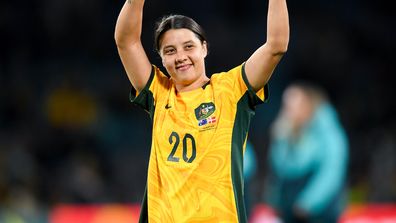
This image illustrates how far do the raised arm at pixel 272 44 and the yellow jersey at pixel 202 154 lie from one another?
0.22 feet

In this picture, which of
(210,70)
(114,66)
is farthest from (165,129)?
(114,66)

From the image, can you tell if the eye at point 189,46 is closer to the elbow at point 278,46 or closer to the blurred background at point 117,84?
the elbow at point 278,46

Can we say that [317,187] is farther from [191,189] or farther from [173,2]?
[173,2]

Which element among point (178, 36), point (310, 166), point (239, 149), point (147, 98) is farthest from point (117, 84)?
point (239, 149)

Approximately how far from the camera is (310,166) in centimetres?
680

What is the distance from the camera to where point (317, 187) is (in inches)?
266

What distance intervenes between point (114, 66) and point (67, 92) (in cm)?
70

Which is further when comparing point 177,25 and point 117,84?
point 117,84

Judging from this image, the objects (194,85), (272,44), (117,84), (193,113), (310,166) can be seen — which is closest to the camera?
(272,44)

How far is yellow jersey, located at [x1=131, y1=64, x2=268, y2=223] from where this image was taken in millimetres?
3672

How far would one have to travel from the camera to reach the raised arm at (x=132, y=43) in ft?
12.5

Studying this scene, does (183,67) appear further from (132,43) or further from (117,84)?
(117,84)

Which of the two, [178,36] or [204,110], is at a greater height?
[178,36]

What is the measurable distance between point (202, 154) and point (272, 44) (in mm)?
533
